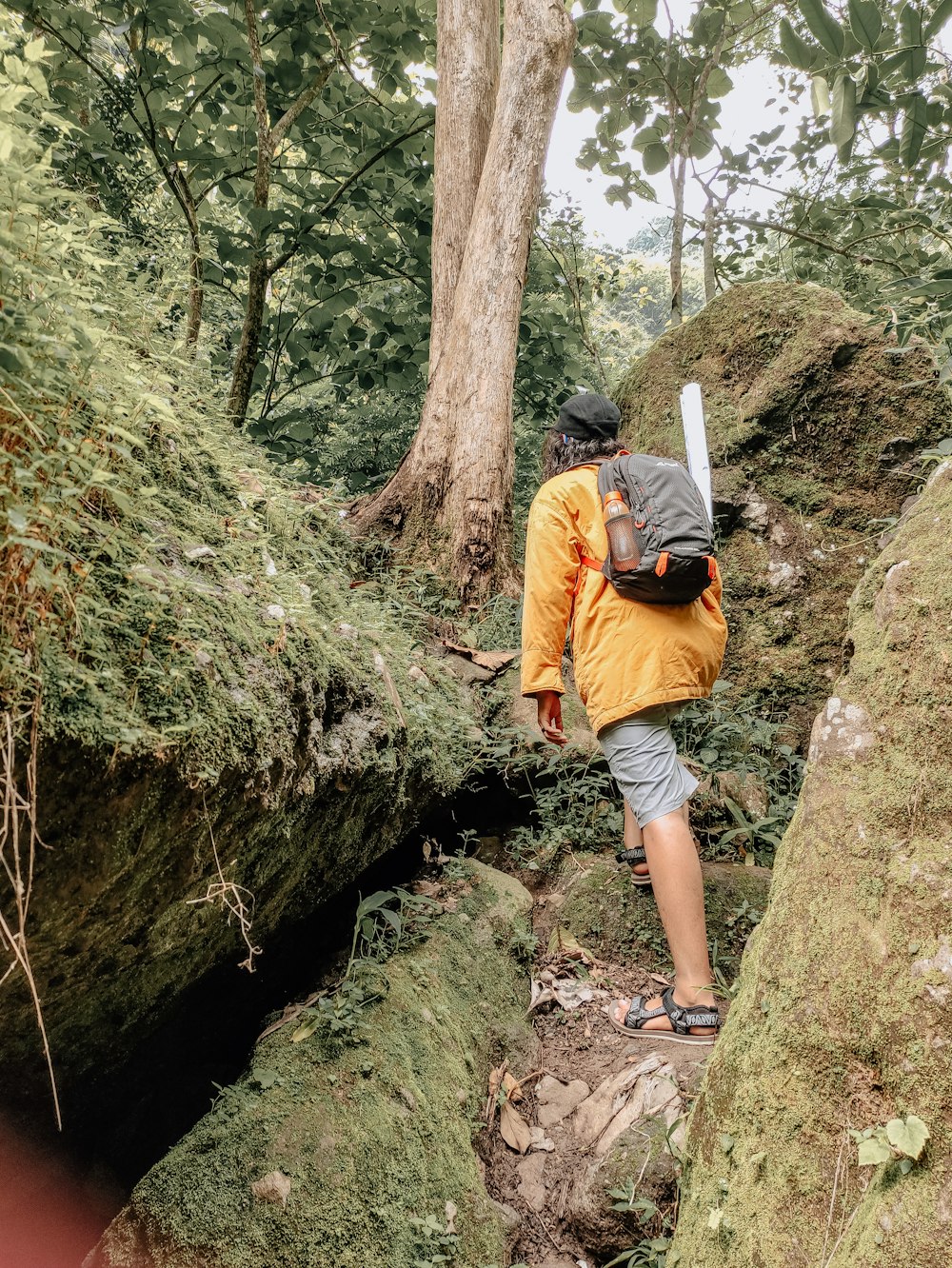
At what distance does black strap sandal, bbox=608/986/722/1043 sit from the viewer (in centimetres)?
269

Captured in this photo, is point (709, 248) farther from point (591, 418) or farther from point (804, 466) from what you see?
point (591, 418)

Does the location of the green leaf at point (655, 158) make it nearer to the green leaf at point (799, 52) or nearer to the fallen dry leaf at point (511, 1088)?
the green leaf at point (799, 52)

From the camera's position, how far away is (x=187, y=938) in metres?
1.85

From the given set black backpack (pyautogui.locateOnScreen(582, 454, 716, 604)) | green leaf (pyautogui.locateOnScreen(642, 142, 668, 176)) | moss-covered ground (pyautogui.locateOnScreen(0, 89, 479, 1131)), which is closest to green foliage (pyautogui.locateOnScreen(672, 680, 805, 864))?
black backpack (pyautogui.locateOnScreen(582, 454, 716, 604))

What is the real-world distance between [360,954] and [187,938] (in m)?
0.93

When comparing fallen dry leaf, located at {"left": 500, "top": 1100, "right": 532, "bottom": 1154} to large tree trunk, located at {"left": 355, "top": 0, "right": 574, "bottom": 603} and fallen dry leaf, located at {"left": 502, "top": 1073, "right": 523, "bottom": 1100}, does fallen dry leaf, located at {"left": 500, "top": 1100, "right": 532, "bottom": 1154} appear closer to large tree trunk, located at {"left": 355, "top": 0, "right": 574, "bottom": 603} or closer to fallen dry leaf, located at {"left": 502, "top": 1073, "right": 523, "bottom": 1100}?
fallen dry leaf, located at {"left": 502, "top": 1073, "right": 523, "bottom": 1100}

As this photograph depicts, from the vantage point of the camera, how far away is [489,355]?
547 cm

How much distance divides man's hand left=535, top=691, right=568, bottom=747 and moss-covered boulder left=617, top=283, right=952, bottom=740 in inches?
75.0

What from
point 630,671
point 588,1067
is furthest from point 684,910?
point 630,671

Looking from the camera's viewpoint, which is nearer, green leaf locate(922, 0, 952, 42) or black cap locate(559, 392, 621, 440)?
green leaf locate(922, 0, 952, 42)

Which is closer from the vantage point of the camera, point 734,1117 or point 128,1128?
point 734,1117

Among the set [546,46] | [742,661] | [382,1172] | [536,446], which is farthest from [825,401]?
[382,1172]

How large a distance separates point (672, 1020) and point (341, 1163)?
1.28 metres

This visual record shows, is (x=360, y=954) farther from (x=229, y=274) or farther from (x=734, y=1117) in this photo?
(x=229, y=274)
